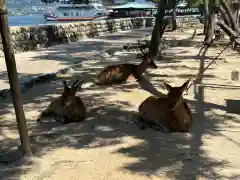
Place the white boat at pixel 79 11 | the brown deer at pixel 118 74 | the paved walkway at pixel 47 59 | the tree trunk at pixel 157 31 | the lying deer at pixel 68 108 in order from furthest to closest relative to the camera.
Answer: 1. the white boat at pixel 79 11
2. the tree trunk at pixel 157 31
3. the paved walkway at pixel 47 59
4. the brown deer at pixel 118 74
5. the lying deer at pixel 68 108

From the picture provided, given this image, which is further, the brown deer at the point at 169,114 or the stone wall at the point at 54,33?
the stone wall at the point at 54,33

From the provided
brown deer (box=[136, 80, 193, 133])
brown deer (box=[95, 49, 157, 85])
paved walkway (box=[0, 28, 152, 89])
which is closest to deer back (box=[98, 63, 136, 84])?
brown deer (box=[95, 49, 157, 85])

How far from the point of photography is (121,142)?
5469mm

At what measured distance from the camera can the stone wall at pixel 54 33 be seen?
1572 cm

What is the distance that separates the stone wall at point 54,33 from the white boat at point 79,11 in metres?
28.5

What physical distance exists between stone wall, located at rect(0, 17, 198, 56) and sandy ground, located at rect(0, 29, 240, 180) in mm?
6857

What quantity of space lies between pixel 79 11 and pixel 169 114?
2143 inches

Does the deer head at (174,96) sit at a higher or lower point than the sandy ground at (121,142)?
higher

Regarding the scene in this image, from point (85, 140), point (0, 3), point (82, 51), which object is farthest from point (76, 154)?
point (82, 51)

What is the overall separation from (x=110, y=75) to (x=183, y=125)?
3.89 meters

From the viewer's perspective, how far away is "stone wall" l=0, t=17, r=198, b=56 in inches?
619

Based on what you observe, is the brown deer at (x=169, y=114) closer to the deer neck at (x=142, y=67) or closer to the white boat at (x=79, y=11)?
the deer neck at (x=142, y=67)

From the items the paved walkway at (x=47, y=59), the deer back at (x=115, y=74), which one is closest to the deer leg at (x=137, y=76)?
the deer back at (x=115, y=74)

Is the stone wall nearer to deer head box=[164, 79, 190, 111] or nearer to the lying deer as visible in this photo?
the lying deer
